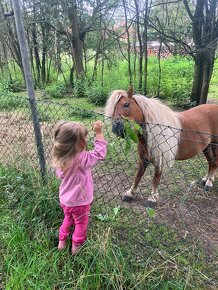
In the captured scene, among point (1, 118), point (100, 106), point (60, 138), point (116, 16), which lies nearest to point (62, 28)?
point (116, 16)

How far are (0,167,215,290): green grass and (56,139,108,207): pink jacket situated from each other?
0.36 meters

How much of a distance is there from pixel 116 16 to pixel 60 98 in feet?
13.6

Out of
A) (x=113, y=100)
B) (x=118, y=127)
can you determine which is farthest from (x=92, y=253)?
(x=113, y=100)

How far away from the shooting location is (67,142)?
1.93 meters

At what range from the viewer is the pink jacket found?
2.00 meters

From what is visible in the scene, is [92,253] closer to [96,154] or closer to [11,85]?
[96,154]

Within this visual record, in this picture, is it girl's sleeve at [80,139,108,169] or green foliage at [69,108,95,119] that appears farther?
green foliage at [69,108,95,119]

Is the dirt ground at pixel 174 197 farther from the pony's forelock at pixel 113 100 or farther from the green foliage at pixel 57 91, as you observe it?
the green foliage at pixel 57 91

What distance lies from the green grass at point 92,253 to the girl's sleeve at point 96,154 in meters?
0.61

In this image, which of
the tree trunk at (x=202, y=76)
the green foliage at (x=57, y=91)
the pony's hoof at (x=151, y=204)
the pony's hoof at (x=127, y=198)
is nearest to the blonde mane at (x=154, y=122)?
the pony's hoof at (x=151, y=204)

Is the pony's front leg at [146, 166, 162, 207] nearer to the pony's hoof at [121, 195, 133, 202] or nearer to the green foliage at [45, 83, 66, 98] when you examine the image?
the pony's hoof at [121, 195, 133, 202]

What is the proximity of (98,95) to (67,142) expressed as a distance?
653 centimetres

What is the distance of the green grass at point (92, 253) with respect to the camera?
1.96 metres

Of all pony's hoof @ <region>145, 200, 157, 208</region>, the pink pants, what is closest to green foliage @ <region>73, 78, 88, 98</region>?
pony's hoof @ <region>145, 200, 157, 208</region>
